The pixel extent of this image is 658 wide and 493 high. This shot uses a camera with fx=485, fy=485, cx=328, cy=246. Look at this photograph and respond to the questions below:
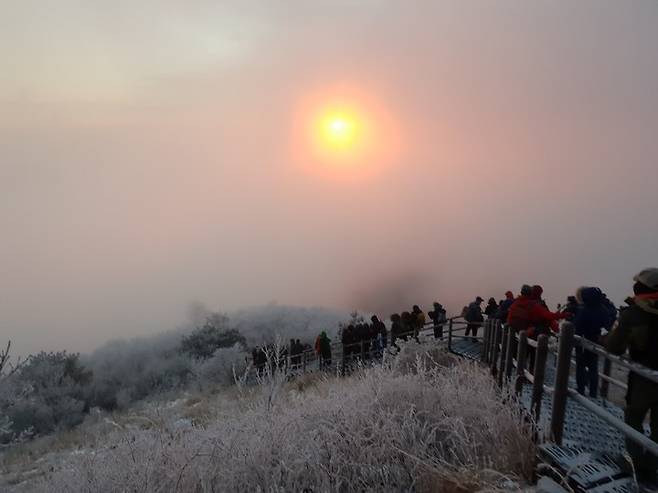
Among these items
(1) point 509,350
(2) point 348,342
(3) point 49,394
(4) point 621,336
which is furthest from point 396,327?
(3) point 49,394

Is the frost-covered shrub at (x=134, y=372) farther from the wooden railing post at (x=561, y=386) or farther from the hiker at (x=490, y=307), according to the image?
the wooden railing post at (x=561, y=386)

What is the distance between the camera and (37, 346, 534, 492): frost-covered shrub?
405 cm

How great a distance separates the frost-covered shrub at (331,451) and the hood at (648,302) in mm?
1569

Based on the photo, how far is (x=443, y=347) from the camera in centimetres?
1452

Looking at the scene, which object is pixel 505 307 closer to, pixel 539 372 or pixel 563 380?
pixel 539 372

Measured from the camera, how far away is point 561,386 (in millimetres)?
4355

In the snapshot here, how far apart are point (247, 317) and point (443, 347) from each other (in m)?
30.6

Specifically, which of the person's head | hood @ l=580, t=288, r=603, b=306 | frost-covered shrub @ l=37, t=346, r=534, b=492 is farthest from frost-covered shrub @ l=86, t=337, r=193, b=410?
the person's head

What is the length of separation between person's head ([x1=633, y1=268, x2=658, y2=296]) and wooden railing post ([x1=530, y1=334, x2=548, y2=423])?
1.01 m

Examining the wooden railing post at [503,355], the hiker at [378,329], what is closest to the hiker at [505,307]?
the wooden railing post at [503,355]

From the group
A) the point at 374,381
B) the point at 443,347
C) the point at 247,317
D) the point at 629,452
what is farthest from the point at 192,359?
the point at 629,452

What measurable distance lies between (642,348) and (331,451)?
9.10 feet

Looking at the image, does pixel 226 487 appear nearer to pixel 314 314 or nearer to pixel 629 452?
pixel 629 452

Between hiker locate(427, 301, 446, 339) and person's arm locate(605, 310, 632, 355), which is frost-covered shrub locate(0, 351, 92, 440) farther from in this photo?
person's arm locate(605, 310, 632, 355)
